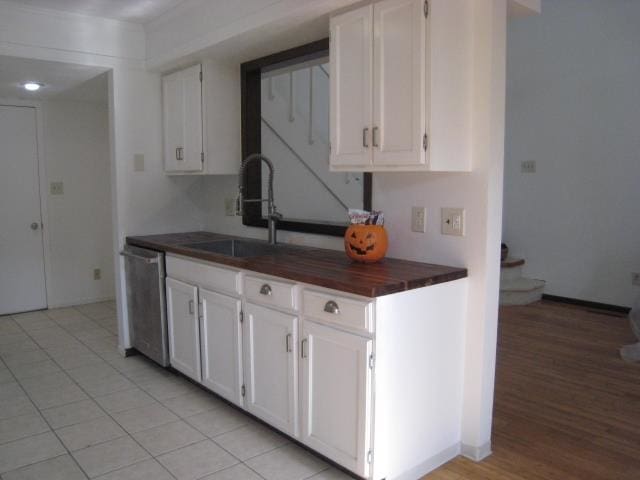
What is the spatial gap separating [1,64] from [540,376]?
13.2 ft

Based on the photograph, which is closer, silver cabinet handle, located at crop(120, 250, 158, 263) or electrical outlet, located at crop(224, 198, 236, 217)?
silver cabinet handle, located at crop(120, 250, 158, 263)

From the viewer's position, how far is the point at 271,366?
8.10ft

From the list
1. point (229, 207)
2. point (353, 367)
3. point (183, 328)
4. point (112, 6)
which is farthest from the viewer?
point (229, 207)

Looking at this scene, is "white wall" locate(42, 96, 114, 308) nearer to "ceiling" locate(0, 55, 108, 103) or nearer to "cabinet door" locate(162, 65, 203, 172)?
"ceiling" locate(0, 55, 108, 103)

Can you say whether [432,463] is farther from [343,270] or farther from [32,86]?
[32,86]

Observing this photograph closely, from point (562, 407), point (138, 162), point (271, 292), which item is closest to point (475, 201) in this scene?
point (271, 292)

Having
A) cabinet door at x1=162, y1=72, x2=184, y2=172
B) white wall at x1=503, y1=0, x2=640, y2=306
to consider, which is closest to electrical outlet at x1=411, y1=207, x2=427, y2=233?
cabinet door at x1=162, y1=72, x2=184, y2=172

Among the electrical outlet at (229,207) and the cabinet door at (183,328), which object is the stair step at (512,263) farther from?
the cabinet door at (183,328)

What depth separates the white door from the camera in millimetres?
4816

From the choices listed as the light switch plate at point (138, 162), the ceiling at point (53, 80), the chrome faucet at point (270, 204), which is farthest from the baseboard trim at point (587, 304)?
the ceiling at point (53, 80)

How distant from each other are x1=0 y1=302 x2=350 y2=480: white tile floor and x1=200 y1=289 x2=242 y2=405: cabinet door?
149mm

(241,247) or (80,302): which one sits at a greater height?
(241,247)

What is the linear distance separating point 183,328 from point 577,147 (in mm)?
4163

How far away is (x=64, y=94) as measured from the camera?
469cm
